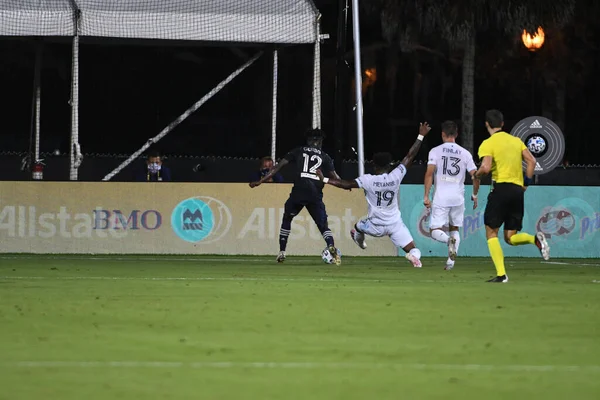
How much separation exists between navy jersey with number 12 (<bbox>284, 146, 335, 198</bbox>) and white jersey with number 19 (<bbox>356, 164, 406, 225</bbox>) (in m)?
1.20

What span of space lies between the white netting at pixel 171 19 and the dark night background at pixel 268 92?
471 inches

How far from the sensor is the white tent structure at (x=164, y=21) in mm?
26938

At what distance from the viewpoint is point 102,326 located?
1122 cm

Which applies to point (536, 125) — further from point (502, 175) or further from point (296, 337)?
point (296, 337)

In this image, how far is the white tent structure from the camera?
2694 cm

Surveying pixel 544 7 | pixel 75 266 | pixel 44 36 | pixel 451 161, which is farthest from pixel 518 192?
pixel 544 7

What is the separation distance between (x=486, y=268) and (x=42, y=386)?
13.8 meters

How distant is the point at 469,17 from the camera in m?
43.2

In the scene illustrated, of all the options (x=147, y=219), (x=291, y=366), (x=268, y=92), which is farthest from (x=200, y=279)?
(x=268, y=92)

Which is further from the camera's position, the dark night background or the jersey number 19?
the dark night background

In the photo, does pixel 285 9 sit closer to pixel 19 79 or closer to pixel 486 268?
pixel 486 268

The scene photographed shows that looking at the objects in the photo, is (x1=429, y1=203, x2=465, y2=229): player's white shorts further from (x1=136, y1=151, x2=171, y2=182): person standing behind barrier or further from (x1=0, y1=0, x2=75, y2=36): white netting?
(x1=0, y1=0, x2=75, y2=36): white netting

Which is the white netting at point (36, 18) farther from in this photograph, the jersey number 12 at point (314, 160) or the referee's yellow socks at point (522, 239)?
the referee's yellow socks at point (522, 239)

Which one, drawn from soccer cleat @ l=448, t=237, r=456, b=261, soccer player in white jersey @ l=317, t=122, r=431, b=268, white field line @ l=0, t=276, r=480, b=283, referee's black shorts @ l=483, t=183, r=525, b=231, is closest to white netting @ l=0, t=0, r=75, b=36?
soccer player in white jersey @ l=317, t=122, r=431, b=268
